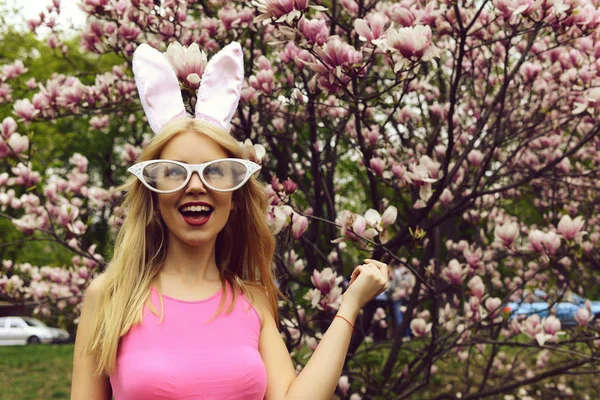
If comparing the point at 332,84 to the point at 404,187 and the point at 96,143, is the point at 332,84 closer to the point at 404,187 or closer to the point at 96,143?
the point at 404,187

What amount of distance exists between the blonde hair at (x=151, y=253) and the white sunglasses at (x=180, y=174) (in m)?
0.10

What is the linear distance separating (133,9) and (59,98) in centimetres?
73

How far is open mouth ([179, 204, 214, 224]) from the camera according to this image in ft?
5.88

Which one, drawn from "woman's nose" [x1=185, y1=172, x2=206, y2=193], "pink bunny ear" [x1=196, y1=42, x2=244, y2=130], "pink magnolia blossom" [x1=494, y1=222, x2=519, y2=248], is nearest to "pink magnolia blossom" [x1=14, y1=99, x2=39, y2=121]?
"pink bunny ear" [x1=196, y1=42, x2=244, y2=130]

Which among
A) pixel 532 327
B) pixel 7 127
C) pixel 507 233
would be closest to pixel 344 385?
pixel 532 327

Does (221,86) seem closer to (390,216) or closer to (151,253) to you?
(151,253)

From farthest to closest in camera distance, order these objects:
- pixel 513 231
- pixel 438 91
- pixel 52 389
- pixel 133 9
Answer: pixel 52 389, pixel 438 91, pixel 133 9, pixel 513 231

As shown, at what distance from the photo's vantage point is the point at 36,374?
8.97m

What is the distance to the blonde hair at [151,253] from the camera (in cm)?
170

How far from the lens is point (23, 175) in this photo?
11.5 ft

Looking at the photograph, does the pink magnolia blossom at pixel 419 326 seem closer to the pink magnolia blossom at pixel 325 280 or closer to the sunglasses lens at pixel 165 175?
the pink magnolia blossom at pixel 325 280

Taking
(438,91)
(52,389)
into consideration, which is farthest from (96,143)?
(438,91)

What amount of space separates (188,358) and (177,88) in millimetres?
899

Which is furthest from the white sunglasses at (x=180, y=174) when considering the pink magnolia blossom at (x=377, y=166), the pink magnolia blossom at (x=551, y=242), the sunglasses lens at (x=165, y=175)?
the pink magnolia blossom at (x=551, y=242)
